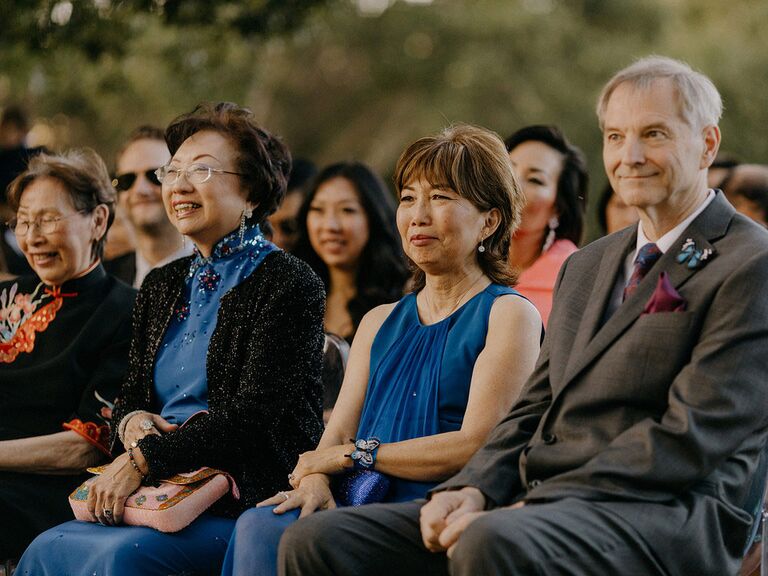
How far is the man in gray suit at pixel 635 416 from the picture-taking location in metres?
2.99

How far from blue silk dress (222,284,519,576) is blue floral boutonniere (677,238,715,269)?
30.1 inches

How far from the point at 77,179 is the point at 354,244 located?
1616 mm

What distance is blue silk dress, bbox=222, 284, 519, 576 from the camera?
12.0 feet

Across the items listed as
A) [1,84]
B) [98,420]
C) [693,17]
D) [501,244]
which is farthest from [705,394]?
[693,17]

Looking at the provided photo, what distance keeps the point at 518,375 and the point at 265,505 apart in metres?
0.89

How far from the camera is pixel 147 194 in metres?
6.04

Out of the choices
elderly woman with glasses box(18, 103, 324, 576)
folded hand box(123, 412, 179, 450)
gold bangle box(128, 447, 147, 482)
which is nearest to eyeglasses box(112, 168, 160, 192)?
elderly woman with glasses box(18, 103, 324, 576)

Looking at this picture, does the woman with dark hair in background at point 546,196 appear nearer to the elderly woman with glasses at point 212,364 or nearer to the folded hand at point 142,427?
the elderly woman with glasses at point 212,364

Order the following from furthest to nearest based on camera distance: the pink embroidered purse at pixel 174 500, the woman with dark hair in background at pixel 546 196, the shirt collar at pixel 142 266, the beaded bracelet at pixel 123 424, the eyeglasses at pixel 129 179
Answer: the shirt collar at pixel 142 266 → the eyeglasses at pixel 129 179 → the woman with dark hair in background at pixel 546 196 → the beaded bracelet at pixel 123 424 → the pink embroidered purse at pixel 174 500

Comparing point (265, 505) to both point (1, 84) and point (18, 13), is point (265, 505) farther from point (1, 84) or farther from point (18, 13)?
point (1, 84)

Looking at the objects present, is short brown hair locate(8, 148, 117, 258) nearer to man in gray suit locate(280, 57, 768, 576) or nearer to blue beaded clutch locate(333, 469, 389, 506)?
blue beaded clutch locate(333, 469, 389, 506)

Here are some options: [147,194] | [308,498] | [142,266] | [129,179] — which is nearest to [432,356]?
[308,498]

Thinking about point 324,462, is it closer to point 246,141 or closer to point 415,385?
point 415,385

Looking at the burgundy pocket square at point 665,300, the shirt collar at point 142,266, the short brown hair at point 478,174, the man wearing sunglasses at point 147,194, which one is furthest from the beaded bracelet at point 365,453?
the shirt collar at point 142,266
